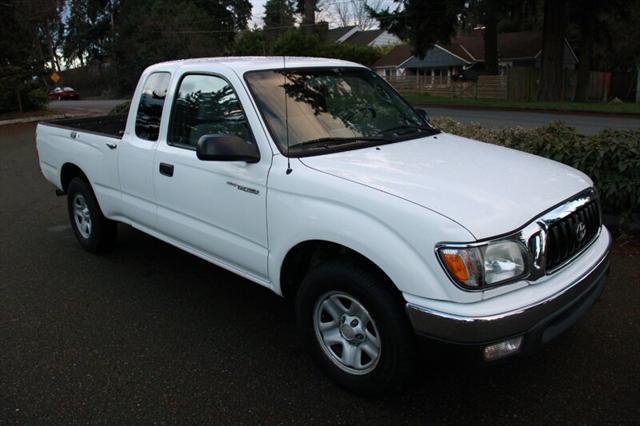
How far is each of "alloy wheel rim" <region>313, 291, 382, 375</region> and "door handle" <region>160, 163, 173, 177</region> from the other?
165 centimetres

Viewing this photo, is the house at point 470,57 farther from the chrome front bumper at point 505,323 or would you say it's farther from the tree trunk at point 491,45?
the chrome front bumper at point 505,323

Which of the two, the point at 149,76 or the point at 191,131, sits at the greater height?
the point at 149,76

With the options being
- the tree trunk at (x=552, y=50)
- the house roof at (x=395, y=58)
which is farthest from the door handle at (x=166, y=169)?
the house roof at (x=395, y=58)

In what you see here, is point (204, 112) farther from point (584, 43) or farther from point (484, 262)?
point (584, 43)

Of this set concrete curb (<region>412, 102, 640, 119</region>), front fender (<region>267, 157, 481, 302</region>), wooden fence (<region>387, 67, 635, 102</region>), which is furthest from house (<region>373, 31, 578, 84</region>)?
front fender (<region>267, 157, 481, 302</region>)

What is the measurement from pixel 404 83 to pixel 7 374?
39534 mm

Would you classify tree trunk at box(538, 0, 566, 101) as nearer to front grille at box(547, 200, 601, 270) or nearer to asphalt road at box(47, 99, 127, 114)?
asphalt road at box(47, 99, 127, 114)

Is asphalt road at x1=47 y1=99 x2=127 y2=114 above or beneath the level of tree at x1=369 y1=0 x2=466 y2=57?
beneath

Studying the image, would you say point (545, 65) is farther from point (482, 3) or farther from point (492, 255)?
point (492, 255)

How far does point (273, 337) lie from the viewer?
12.9ft

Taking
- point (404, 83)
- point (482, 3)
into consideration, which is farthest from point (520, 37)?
point (482, 3)

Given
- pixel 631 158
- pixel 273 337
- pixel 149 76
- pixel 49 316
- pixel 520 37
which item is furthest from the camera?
pixel 520 37

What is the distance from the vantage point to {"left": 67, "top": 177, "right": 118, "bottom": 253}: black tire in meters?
5.43

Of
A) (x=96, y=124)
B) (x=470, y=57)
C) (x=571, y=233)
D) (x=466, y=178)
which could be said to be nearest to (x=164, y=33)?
(x=470, y=57)
